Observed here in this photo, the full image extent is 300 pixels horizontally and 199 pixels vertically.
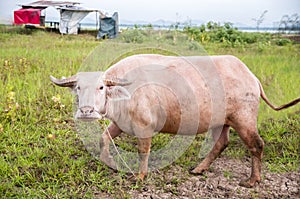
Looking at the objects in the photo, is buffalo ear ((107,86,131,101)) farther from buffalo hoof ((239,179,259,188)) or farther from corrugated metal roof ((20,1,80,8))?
corrugated metal roof ((20,1,80,8))

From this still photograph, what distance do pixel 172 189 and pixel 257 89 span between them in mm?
975

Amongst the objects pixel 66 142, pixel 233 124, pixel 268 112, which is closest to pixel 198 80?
pixel 233 124

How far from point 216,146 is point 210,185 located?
0.34 meters

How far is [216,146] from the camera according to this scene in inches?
120

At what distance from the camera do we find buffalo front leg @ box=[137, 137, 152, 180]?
2.79 m

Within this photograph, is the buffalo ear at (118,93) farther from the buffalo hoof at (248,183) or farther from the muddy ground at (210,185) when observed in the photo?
the buffalo hoof at (248,183)

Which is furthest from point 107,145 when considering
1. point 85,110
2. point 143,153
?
point 85,110

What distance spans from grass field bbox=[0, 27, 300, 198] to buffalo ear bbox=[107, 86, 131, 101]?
0.37 meters

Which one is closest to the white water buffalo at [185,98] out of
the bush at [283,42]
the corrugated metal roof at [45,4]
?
the bush at [283,42]

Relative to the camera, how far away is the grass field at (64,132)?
108 inches

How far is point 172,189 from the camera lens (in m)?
2.75

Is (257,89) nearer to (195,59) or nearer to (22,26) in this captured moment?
(195,59)

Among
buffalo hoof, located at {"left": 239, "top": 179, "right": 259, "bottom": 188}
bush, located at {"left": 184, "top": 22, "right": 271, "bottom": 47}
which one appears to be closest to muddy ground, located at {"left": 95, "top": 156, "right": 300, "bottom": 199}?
buffalo hoof, located at {"left": 239, "top": 179, "right": 259, "bottom": 188}

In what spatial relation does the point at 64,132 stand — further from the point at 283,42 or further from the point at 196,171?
the point at 283,42
